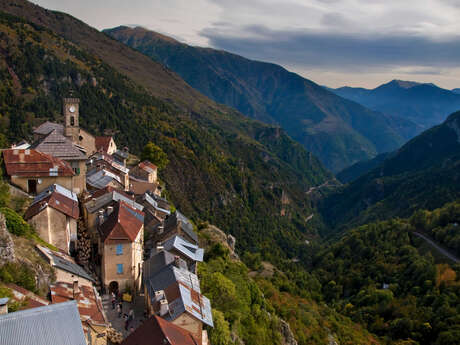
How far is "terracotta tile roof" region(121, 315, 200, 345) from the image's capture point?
24938 millimetres

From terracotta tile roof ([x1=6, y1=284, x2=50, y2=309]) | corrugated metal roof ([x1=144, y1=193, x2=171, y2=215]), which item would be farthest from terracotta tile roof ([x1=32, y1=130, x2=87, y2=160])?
terracotta tile roof ([x1=6, y1=284, x2=50, y2=309])

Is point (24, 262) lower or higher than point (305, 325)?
higher

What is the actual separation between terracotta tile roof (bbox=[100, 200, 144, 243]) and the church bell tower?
24.6m

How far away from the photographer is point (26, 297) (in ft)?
80.5

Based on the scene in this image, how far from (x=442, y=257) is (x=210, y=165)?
9998 centimetres

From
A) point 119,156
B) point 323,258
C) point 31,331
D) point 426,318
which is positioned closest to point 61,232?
point 31,331

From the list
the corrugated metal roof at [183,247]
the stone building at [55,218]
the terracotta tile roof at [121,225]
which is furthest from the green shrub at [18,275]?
the corrugated metal roof at [183,247]

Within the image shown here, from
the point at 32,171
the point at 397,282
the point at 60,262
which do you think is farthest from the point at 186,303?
the point at 397,282

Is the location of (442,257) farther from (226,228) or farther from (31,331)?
(31,331)

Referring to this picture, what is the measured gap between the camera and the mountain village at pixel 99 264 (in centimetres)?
2390

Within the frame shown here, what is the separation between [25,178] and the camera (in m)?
41.1

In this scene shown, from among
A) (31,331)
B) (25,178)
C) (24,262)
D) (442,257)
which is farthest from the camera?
(442,257)

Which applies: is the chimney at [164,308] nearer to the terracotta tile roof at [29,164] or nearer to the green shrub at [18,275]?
the green shrub at [18,275]

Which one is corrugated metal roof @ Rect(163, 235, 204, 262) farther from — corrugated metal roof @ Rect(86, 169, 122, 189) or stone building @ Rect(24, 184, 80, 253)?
corrugated metal roof @ Rect(86, 169, 122, 189)
